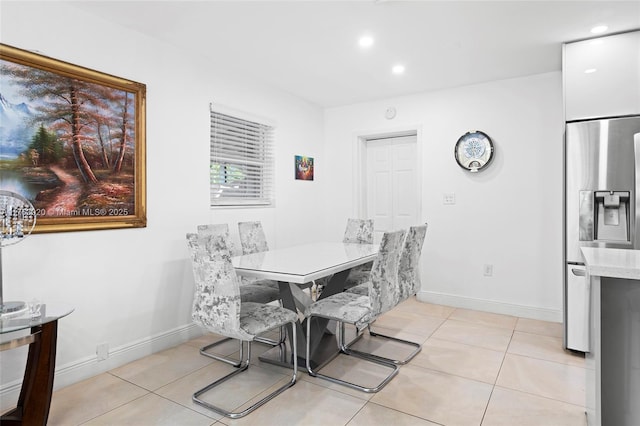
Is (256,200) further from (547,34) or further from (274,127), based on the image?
(547,34)

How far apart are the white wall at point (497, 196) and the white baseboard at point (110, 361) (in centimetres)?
281

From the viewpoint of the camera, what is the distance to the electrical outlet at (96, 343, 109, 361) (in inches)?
103

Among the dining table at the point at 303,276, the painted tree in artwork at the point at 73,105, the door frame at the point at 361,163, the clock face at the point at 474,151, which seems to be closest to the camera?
the painted tree in artwork at the point at 73,105

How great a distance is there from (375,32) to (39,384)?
3.11 metres

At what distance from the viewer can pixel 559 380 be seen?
2500 mm

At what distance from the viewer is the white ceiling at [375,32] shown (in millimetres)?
2551

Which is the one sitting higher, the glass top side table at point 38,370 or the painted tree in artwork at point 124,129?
the painted tree in artwork at point 124,129

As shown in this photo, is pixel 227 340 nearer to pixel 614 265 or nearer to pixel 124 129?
pixel 124 129

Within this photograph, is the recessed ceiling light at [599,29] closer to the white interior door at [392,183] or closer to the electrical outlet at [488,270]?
the white interior door at [392,183]

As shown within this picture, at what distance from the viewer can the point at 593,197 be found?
9.36ft

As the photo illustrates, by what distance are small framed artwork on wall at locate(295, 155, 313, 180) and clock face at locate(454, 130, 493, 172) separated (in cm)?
181

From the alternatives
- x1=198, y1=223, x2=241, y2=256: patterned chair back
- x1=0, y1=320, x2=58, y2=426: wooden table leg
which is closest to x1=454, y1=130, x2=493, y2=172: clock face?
x1=198, y1=223, x2=241, y2=256: patterned chair back

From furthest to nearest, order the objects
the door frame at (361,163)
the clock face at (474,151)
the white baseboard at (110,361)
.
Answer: the door frame at (361,163), the clock face at (474,151), the white baseboard at (110,361)

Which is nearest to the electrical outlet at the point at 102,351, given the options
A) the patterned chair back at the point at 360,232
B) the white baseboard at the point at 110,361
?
the white baseboard at the point at 110,361
